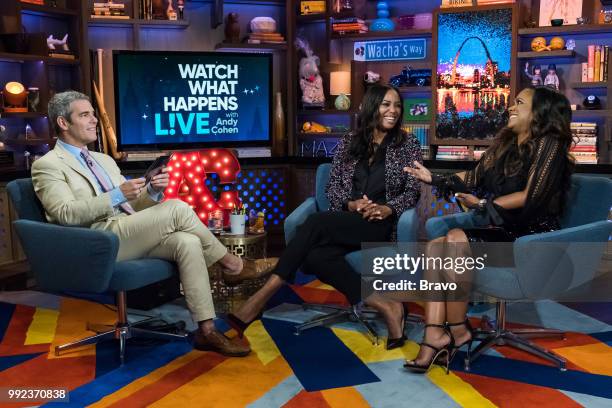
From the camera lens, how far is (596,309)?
154 inches

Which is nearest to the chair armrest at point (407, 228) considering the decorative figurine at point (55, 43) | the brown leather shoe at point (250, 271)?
the brown leather shoe at point (250, 271)

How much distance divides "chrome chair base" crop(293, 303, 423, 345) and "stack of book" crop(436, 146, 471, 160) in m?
2.05

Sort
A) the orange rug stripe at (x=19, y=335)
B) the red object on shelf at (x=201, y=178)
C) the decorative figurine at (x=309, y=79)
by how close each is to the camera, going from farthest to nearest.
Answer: the decorative figurine at (x=309, y=79)
the red object on shelf at (x=201, y=178)
the orange rug stripe at (x=19, y=335)

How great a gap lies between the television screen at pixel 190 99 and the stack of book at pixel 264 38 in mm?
449

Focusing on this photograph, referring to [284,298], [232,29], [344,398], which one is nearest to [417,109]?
[232,29]

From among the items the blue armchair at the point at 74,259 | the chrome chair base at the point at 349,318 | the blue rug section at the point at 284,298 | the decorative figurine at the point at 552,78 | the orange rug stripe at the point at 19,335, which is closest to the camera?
the blue armchair at the point at 74,259

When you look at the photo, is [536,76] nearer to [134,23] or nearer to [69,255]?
[134,23]

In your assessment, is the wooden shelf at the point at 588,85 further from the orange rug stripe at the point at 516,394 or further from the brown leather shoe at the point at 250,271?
the orange rug stripe at the point at 516,394

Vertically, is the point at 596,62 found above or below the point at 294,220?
above

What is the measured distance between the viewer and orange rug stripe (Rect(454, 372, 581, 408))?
2.61 metres

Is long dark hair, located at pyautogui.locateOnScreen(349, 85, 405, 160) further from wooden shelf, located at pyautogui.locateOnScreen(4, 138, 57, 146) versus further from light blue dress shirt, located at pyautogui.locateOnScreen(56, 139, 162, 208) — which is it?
wooden shelf, located at pyautogui.locateOnScreen(4, 138, 57, 146)

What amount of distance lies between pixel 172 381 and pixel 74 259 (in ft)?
2.13

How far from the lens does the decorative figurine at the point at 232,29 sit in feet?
18.5

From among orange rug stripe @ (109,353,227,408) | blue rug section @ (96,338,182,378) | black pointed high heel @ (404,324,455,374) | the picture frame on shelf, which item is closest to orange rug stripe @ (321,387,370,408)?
black pointed high heel @ (404,324,455,374)
